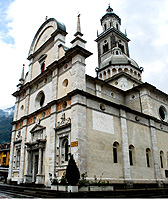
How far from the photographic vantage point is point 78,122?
58.2ft

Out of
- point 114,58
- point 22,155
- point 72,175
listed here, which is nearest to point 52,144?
point 72,175

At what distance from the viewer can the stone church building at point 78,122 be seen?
18.7 m

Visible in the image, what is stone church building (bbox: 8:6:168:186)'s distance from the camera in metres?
18.7

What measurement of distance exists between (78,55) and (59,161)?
10390 mm

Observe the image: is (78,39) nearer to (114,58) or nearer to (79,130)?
(79,130)

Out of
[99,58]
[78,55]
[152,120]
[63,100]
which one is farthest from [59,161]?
[99,58]

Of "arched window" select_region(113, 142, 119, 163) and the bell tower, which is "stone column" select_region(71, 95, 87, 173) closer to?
"arched window" select_region(113, 142, 119, 163)

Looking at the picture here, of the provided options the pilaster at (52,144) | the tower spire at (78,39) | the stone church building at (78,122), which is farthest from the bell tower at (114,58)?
the pilaster at (52,144)

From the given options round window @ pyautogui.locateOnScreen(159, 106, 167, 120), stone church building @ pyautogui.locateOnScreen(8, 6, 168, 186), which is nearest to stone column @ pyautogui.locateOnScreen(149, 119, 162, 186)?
stone church building @ pyautogui.locateOnScreen(8, 6, 168, 186)

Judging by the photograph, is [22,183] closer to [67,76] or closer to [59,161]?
[59,161]

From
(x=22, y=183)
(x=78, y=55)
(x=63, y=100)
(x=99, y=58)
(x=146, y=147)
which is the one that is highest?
(x=99, y=58)

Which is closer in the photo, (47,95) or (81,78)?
(81,78)

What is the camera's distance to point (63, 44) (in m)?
24.3

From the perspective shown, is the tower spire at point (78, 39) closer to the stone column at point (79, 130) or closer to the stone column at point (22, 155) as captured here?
the stone column at point (79, 130)
